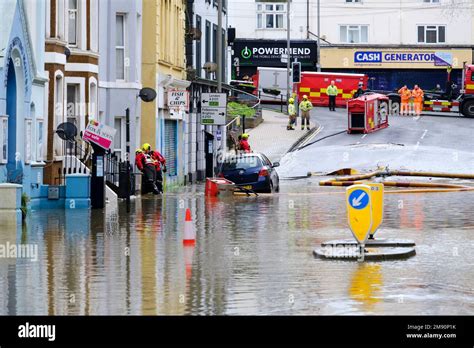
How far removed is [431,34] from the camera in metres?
97.4

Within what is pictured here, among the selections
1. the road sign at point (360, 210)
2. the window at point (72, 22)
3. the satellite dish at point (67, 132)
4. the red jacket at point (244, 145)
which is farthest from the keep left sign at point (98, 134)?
the red jacket at point (244, 145)

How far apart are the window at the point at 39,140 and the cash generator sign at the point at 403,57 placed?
213ft

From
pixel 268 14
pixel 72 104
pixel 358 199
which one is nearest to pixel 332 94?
pixel 268 14

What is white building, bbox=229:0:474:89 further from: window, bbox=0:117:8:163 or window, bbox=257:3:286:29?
window, bbox=0:117:8:163

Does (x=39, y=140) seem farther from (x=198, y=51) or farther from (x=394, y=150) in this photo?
(x=198, y=51)

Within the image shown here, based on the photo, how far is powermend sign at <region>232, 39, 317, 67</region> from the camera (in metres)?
95.9

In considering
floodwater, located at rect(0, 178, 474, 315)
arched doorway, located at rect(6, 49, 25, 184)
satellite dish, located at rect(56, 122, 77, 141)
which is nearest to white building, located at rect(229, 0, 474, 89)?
satellite dish, located at rect(56, 122, 77, 141)

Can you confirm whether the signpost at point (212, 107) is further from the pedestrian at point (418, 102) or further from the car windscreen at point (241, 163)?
the pedestrian at point (418, 102)

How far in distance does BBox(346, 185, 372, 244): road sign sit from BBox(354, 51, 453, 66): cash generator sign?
253ft

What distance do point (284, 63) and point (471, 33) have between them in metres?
13.7

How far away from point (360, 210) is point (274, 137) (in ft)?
156

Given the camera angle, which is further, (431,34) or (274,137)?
(431,34)

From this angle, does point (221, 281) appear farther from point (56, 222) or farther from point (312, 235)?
point (56, 222)

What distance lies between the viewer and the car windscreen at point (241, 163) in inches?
1570
